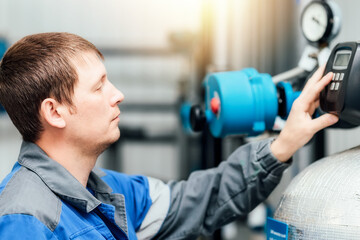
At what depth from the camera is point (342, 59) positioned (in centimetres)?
96

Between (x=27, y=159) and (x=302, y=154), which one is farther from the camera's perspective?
(x=302, y=154)

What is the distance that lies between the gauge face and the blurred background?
1.65m

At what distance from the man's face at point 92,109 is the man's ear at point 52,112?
18mm

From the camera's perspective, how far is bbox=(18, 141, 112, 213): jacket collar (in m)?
0.97

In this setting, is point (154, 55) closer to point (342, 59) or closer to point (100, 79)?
point (100, 79)

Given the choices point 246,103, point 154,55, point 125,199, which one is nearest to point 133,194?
point 125,199

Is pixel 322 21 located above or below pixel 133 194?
above

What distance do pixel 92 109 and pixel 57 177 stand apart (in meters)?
0.17

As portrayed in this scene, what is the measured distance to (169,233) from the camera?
1.25 metres

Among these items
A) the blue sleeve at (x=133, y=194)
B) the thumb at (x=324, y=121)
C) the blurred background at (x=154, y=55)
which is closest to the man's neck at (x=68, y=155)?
the blue sleeve at (x=133, y=194)

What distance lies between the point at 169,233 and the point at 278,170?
1.17 feet

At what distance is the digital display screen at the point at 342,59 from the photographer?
0.94 m

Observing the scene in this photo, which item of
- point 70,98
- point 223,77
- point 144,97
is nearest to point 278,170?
point 223,77

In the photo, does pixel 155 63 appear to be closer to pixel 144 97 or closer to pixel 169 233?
pixel 144 97
